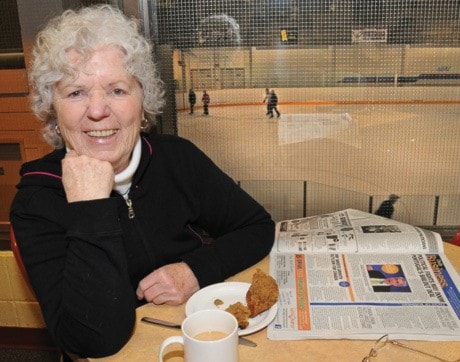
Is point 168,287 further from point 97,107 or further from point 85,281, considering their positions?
point 97,107

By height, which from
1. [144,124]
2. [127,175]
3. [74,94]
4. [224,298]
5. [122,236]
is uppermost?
[74,94]

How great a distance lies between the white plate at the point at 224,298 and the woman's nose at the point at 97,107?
467 mm

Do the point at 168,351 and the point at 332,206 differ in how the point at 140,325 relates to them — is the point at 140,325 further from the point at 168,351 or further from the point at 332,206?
the point at 332,206

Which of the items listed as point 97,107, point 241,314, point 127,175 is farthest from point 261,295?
point 97,107

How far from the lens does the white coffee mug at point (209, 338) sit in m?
0.71

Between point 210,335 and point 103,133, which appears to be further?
point 103,133

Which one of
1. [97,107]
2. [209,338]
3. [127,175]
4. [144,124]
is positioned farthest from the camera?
[144,124]

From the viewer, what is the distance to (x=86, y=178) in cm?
96

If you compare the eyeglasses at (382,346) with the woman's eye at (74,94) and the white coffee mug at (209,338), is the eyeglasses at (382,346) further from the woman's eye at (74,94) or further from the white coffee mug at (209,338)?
the woman's eye at (74,94)

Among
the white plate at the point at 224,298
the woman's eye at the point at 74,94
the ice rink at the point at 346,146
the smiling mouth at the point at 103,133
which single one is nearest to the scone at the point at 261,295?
the white plate at the point at 224,298

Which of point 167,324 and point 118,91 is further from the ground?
point 118,91

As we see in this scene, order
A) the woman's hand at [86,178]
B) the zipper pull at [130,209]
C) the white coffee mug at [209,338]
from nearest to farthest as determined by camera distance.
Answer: the white coffee mug at [209,338], the woman's hand at [86,178], the zipper pull at [130,209]

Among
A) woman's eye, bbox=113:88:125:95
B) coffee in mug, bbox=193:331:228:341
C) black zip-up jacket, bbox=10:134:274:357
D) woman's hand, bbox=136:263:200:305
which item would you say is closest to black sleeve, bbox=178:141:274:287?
black zip-up jacket, bbox=10:134:274:357

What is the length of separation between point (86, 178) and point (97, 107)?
0.18m
